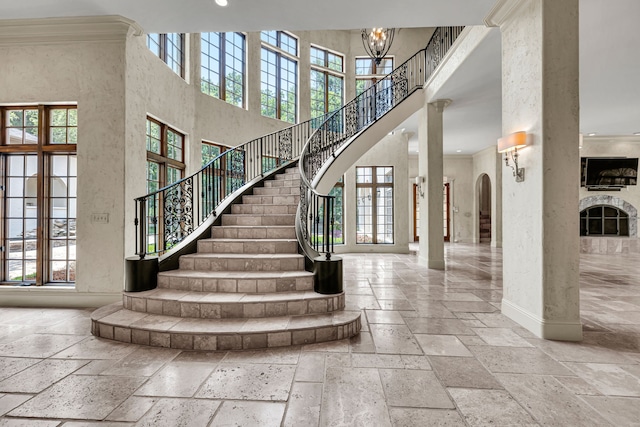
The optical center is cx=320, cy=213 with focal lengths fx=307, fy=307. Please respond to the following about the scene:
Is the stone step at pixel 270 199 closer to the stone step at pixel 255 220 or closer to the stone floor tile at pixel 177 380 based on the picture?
the stone step at pixel 255 220

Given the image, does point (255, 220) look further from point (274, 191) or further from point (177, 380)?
point (177, 380)

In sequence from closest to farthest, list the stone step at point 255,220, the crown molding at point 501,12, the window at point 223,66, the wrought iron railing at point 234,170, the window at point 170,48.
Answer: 1. the crown molding at point 501,12
2. the stone step at point 255,220
3. the window at point 170,48
4. the wrought iron railing at point 234,170
5. the window at point 223,66

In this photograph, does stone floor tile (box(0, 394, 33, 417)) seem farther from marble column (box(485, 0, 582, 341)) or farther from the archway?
the archway

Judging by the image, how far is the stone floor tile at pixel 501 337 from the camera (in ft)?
9.40

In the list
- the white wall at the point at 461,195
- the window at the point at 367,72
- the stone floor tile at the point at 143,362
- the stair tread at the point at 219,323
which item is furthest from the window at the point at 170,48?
the white wall at the point at 461,195

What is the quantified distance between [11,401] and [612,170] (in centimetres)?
1402

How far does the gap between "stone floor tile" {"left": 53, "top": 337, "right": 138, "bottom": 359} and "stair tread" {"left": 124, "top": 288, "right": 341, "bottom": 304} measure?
54 cm

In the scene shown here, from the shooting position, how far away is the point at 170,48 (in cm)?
590

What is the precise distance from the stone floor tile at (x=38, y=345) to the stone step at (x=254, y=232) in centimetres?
211

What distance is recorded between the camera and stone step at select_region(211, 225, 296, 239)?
4699 mm

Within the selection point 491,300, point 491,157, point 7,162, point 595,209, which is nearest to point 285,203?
point 491,300

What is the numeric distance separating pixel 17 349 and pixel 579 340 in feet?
17.3

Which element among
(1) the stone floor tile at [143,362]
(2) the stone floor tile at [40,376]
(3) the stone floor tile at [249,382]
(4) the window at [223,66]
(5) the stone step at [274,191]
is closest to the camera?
(3) the stone floor tile at [249,382]

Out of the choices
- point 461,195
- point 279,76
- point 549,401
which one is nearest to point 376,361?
point 549,401
